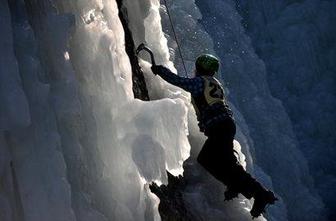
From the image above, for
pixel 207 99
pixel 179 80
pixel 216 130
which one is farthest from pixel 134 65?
pixel 216 130

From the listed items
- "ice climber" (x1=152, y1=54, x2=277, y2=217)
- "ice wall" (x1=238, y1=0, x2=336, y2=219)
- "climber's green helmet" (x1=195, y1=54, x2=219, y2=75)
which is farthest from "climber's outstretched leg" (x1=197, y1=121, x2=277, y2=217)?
"ice wall" (x1=238, y1=0, x2=336, y2=219)

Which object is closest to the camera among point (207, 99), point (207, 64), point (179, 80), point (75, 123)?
point (75, 123)

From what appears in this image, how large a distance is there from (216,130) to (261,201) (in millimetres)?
853

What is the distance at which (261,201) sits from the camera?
19.7 ft

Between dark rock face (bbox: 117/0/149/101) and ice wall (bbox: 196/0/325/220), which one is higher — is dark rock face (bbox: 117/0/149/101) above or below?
above

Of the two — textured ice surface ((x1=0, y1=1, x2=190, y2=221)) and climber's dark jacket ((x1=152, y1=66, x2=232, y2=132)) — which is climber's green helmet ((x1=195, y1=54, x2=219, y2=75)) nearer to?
climber's dark jacket ((x1=152, y1=66, x2=232, y2=132))

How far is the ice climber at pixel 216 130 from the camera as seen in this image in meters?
5.65

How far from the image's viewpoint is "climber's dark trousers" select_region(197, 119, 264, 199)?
18.9 feet

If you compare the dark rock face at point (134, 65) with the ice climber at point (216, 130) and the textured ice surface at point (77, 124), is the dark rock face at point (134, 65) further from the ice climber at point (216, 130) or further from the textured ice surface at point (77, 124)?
the textured ice surface at point (77, 124)

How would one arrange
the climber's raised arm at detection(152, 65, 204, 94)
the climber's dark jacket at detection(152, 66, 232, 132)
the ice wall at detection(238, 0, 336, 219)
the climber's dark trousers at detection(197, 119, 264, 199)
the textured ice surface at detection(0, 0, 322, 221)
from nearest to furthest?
the textured ice surface at detection(0, 0, 322, 221)
the climber's raised arm at detection(152, 65, 204, 94)
the climber's dark jacket at detection(152, 66, 232, 132)
the climber's dark trousers at detection(197, 119, 264, 199)
the ice wall at detection(238, 0, 336, 219)

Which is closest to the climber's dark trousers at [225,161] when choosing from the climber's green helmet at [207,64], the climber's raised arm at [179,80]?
the climber's raised arm at [179,80]

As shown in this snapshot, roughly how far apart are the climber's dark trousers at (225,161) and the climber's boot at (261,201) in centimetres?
7

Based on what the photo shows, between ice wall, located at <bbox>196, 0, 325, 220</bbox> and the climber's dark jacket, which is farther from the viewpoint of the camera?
ice wall, located at <bbox>196, 0, 325, 220</bbox>

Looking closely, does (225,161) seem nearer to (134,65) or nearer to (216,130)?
(216,130)
